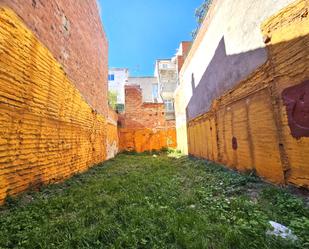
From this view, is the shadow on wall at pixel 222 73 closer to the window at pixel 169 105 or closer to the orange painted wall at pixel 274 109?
the orange painted wall at pixel 274 109

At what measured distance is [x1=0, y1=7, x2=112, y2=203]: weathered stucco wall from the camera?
303 cm

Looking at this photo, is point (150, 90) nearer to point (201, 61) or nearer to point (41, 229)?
point (201, 61)

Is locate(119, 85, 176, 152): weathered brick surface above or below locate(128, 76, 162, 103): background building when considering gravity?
below

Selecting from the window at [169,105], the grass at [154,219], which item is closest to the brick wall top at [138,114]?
the window at [169,105]

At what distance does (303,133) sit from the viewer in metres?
3.16

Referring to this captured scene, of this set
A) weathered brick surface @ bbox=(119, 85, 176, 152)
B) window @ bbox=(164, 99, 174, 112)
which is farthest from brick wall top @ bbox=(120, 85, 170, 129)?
window @ bbox=(164, 99, 174, 112)

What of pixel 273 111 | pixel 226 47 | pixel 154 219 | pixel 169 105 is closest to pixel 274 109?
pixel 273 111

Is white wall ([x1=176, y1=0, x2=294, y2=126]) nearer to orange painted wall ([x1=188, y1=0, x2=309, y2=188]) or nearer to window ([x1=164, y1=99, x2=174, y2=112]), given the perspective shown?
orange painted wall ([x1=188, y1=0, x2=309, y2=188])

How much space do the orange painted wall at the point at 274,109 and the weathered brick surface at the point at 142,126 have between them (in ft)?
35.4

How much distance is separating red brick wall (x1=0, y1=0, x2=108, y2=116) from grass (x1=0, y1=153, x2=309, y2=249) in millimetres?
2861

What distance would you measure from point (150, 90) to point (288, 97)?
100 ft

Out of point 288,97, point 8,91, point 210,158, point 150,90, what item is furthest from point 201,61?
point 150,90

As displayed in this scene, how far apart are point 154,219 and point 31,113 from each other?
8.68 ft

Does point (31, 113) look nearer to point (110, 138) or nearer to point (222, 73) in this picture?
point (222, 73)
